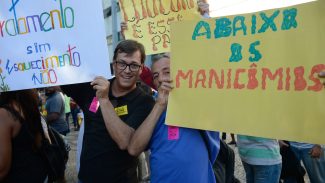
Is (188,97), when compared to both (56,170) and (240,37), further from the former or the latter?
(56,170)

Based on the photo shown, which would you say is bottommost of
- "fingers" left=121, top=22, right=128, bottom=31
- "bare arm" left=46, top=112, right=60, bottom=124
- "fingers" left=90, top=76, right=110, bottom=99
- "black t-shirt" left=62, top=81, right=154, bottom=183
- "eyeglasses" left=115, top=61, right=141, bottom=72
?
"bare arm" left=46, top=112, right=60, bottom=124

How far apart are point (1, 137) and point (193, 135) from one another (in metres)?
1.08

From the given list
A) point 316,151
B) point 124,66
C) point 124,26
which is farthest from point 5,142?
point 316,151

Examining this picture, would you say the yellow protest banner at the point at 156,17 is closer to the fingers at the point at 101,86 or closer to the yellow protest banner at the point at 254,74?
the fingers at the point at 101,86

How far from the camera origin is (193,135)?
5.58 ft

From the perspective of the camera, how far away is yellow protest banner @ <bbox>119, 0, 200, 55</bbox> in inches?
115

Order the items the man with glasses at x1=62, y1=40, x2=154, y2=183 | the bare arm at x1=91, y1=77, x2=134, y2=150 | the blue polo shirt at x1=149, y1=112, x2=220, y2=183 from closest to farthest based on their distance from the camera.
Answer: the blue polo shirt at x1=149, y1=112, x2=220, y2=183 → the bare arm at x1=91, y1=77, x2=134, y2=150 → the man with glasses at x1=62, y1=40, x2=154, y2=183

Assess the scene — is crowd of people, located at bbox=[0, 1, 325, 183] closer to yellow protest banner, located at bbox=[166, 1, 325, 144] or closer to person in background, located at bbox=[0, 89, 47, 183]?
person in background, located at bbox=[0, 89, 47, 183]

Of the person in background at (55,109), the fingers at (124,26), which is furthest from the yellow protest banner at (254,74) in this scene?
the person in background at (55,109)

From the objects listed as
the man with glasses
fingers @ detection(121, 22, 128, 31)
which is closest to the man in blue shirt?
the man with glasses

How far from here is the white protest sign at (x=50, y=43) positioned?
1.86 meters

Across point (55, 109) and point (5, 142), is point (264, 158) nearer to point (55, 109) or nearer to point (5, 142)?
point (5, 142)

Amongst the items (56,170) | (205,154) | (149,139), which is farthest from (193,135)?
(56,170)

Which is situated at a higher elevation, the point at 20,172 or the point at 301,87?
the point at 301,87
